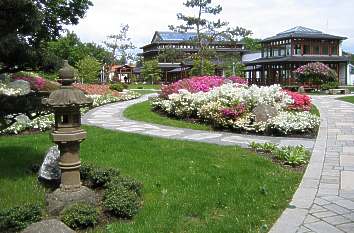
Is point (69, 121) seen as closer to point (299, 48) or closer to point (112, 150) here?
point (112, 150)

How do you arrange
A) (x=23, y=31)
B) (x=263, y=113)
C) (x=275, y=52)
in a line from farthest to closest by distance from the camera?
(x=275, y=52) → (x=263, y=113) → (x=23, y=31)

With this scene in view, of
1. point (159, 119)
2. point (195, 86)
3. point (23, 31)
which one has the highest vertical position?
point (23, 31)

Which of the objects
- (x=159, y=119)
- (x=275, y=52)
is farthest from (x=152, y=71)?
(x=159, y=119)

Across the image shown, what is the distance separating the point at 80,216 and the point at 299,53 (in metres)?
44.1

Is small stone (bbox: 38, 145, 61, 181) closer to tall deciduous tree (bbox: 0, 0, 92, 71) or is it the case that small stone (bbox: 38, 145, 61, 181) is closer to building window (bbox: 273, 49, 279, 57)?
tall deciduous tree (bbox: 0, 0, 92, 71)

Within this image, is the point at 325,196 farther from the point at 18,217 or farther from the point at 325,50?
the point at 325,50

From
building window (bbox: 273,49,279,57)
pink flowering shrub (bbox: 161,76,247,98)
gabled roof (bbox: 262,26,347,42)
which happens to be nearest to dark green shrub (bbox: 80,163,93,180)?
pink flowering shrub (bbox: 161,76,247,98)

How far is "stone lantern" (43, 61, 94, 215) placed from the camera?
16.2ft

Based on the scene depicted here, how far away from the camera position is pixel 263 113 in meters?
11.8

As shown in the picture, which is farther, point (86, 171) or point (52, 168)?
point (86, 171)

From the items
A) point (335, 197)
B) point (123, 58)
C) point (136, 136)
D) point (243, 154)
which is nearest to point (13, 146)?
point (136, 136)

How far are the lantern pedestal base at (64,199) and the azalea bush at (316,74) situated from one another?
3147cm

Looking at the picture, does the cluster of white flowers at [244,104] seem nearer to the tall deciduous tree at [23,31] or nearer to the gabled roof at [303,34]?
the tall deciduous tree at [23,31]

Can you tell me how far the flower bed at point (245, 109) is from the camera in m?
11.3
